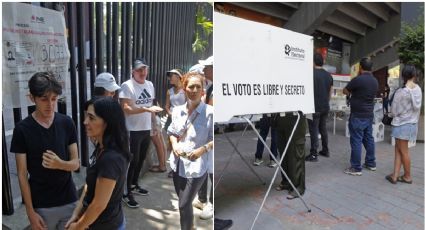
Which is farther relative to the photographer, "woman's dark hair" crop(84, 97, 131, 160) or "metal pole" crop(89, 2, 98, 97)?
"metal pole" crop(89, 2, 98, 97)

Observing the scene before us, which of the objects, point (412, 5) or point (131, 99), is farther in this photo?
point (412, 5)

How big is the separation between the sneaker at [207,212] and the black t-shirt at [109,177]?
0.40 metres

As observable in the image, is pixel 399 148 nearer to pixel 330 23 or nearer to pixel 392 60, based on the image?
pixel 330 23

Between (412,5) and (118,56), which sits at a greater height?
(412,5)

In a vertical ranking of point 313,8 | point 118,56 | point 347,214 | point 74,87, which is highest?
point 313,8

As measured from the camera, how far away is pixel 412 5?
11.2 meters

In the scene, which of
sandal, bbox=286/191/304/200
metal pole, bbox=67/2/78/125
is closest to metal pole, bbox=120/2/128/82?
metal pole, bbox=67/2/78/125

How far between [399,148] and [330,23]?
867 centimetres

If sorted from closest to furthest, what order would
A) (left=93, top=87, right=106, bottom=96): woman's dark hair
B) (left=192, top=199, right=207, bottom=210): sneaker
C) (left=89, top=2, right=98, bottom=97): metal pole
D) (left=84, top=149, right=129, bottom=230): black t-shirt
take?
(left=84, top=149, right=129, bottom=230): black t-shirt, (left=192, top=199, right=207, bottom=210): sneaker, (left=93, top=87, right=106, bottom=96): woman's dark hair, (left=89, top=2, right=98, bottom=97): metal pole

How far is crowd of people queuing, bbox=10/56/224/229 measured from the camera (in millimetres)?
1579

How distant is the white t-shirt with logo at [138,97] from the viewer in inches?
117

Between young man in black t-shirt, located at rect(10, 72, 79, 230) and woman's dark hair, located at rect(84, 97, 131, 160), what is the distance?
0.95 feet

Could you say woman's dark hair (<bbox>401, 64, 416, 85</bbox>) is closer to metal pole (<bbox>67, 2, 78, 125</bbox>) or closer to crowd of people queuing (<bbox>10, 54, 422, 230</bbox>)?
crowd of people queuing (<bbox>10, 54, 422, 230</bbox>)

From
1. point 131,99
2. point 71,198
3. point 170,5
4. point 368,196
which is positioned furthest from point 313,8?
point 71,198
